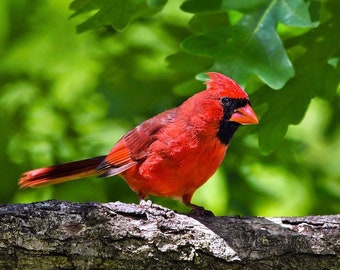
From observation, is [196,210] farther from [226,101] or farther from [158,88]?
[158,88]

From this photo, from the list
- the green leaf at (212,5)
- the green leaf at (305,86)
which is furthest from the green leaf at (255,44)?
the green leaf at (305,86)

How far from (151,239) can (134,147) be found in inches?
46.8

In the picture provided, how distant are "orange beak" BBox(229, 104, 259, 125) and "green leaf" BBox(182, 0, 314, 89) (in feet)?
0.52

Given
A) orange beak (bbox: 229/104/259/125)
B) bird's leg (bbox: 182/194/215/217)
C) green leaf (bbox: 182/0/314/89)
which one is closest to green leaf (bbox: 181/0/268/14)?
green leaf (bbox: 182/0/314/89)

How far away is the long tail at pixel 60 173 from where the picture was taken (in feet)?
14.1

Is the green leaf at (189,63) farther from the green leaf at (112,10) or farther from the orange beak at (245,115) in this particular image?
the orange beak at (245,115)

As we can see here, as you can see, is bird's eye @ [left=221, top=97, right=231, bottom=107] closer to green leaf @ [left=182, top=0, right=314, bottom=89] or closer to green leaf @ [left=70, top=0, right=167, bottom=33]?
green leaf @ [left=182, top=0, right=314, bottom=89]

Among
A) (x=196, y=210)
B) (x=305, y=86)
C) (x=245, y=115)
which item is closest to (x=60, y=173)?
(x=196, y=210)

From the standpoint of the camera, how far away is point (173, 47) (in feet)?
16.3

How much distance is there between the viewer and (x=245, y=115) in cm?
384

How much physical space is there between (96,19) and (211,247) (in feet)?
4.94

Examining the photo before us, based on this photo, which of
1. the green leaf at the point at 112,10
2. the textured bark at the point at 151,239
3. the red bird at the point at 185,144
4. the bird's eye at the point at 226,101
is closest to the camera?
the textured bark at the point at 151,239

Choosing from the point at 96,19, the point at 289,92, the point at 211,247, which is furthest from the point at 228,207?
the point at 211,247

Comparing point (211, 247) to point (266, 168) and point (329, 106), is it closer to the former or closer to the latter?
point (266, 168)
